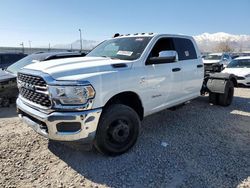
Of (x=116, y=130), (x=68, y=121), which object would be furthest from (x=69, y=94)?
(x=116, y=130)

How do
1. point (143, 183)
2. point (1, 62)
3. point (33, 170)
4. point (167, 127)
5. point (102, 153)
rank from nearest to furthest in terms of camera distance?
point (143, 183) → point (33, 170) → point (102, 153) → point (167, 127) → point (1, 62)

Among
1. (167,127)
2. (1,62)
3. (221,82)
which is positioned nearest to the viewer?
(167,127)

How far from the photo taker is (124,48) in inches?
179

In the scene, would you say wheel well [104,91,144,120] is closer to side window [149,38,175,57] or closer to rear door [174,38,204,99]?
side window [149,38,175,57]

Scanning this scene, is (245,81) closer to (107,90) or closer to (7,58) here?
(107,90)

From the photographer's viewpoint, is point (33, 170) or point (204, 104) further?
point (204, 104)

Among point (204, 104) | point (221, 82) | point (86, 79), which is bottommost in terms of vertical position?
point (204, 104)

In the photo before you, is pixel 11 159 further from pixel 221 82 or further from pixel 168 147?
pixel 221 82

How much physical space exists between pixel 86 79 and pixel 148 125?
2.56 m

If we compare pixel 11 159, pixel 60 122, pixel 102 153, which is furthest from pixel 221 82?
pixel 11 159

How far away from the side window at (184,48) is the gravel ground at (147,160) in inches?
63.6

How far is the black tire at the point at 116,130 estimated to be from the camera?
3502mm

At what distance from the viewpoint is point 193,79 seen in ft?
18.0

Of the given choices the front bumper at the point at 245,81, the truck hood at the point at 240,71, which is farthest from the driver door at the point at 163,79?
the truck hood at the point at 240,71
